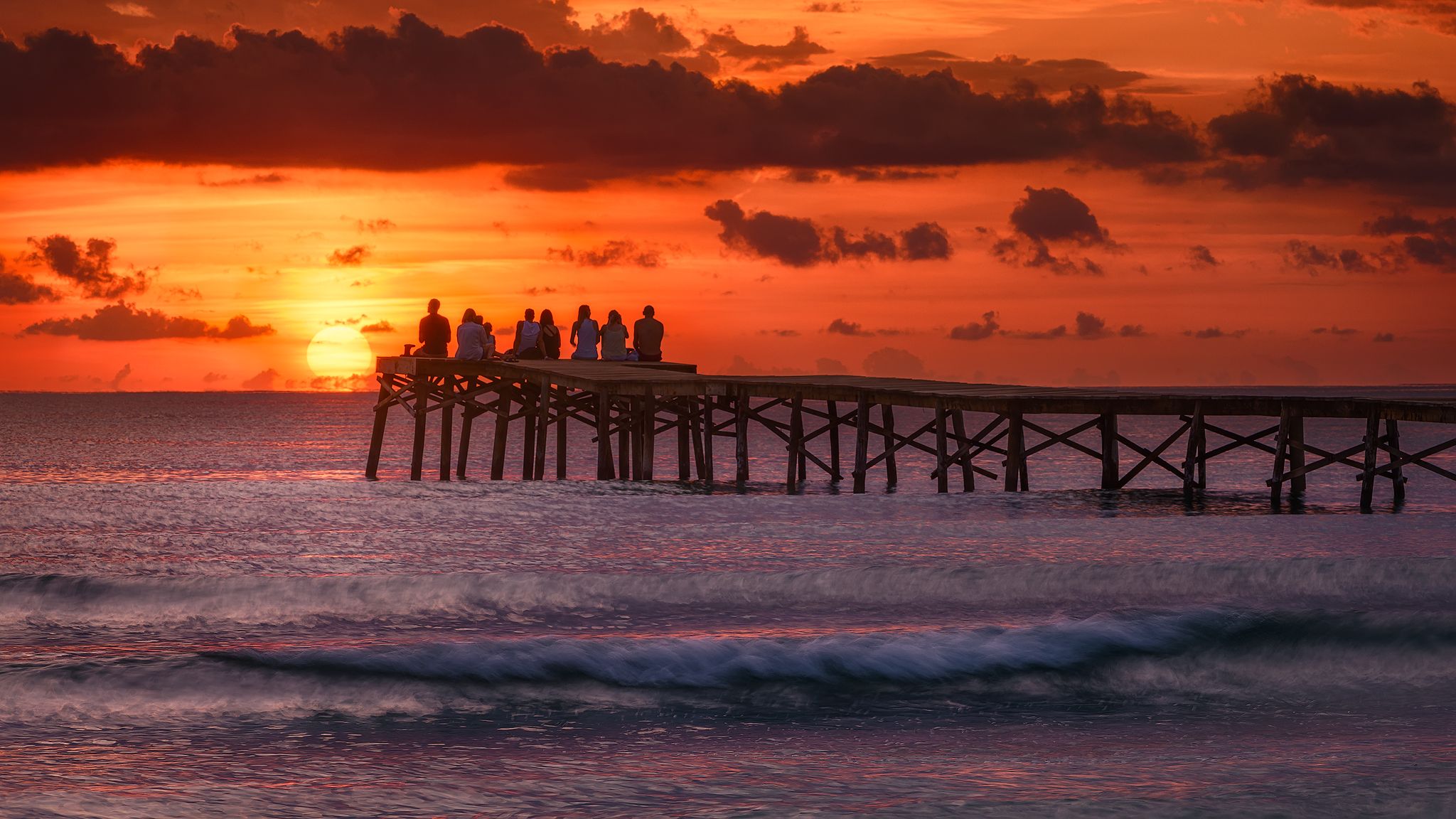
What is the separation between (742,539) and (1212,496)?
463 inches

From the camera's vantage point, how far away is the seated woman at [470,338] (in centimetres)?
2878

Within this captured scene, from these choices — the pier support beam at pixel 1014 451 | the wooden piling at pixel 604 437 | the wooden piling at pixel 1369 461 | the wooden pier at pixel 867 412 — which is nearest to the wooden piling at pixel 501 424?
the wooden pier at pixel 867 412

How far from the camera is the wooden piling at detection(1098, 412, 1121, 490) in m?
Result: 22.6

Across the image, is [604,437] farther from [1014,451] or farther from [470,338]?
[1014,451]

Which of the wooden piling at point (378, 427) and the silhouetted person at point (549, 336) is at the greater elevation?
the silhouetted person at point (549, 336)

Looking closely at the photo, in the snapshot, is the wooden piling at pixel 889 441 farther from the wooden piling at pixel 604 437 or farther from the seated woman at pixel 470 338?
the seated woman at pixel 470 338

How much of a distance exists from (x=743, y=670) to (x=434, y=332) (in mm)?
22318

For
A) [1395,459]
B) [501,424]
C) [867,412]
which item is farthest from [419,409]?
[1395,459]

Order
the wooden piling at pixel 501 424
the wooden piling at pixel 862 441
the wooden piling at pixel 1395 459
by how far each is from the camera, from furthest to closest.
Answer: the wooden piling at pixel 501 424, the wooden piling at pixel 862 441, the wooden piling at pixel 1395 459

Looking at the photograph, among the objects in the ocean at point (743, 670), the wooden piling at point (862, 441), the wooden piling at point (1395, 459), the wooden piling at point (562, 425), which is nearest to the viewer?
the ocean at point (743, 670)

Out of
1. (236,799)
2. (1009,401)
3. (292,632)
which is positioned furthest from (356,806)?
(1009,401)

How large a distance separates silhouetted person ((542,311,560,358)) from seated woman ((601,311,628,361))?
3.28 ft

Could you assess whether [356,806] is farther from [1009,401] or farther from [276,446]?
[276,446]

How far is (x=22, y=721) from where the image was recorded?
8.44 meters
